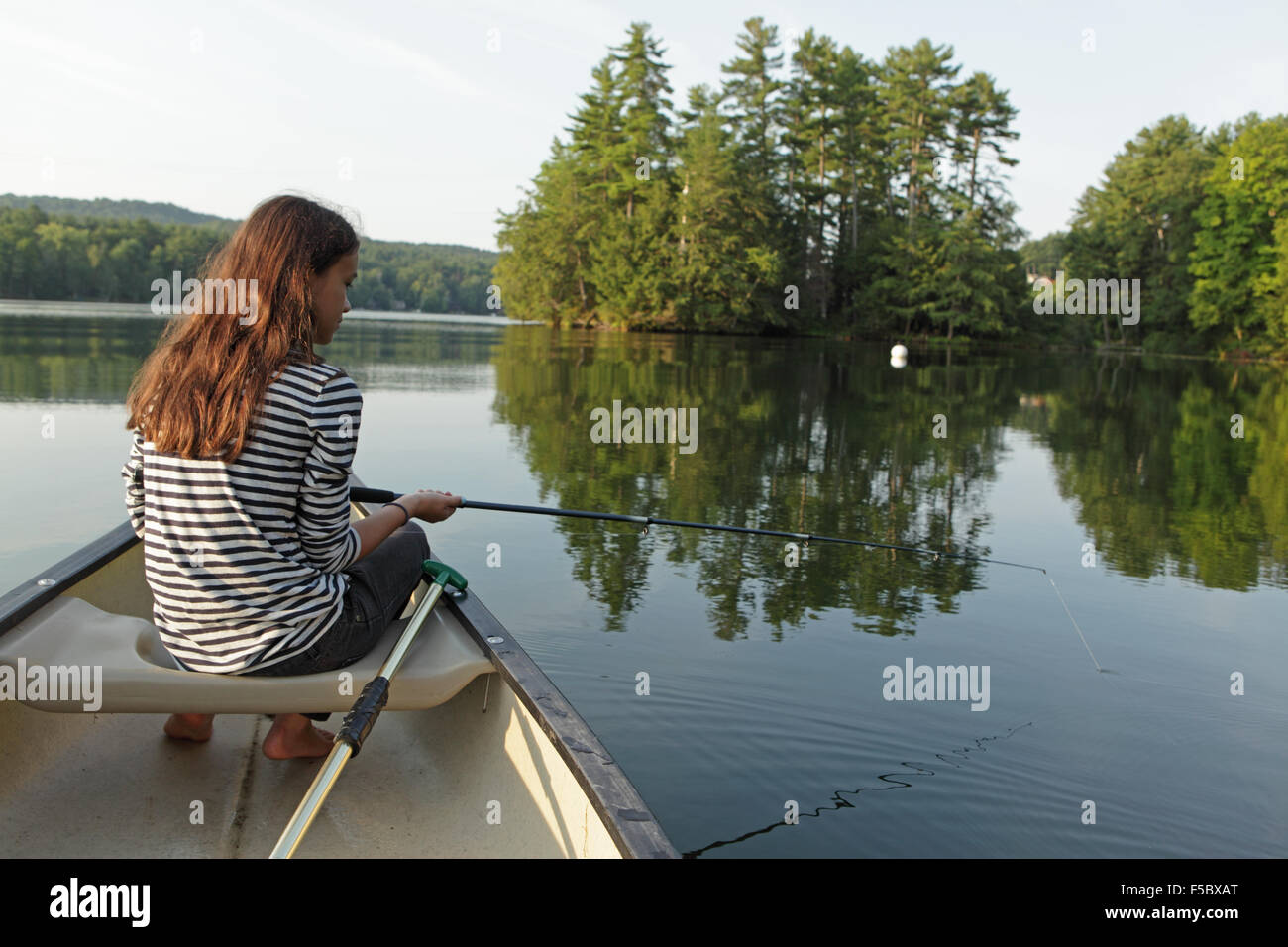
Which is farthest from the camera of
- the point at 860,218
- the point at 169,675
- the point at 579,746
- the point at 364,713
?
the point at 860,218

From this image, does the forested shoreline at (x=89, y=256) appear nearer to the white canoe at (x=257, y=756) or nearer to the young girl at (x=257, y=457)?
the white canoe at (x=257, y=756)

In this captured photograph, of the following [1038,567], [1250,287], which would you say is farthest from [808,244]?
[1038,567]

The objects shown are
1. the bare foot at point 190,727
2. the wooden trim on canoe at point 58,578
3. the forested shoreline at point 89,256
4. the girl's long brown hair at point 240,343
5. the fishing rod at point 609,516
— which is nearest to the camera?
the girl's long brown hair at point 240,343

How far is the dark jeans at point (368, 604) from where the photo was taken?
2.55 meters

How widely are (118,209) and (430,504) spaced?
11054 centimetres

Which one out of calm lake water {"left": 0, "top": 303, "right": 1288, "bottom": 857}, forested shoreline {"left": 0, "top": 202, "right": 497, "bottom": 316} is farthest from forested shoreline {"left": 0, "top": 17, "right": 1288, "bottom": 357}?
calm lake water {"left": 0, "top": 303, "right": 1288, "bottom": 857}

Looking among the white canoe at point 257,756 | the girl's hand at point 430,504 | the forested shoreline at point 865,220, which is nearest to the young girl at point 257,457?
the white canoe at point 257,756

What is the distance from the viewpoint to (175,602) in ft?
7.97

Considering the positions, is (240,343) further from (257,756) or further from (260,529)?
(257,756)

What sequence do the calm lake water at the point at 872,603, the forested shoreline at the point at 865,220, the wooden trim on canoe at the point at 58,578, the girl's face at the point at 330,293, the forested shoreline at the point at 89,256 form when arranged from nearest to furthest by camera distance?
1. the girl's face at the point at 330,293
2. the wooden trim on canoe at the point at 58,578
3. the calm lake water at the point at 872,603
4. the forested shoreline at the point at 865,220
5. the forested shoreline at the point at 89,256

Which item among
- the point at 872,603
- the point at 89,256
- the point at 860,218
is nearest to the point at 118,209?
the point at 89,256

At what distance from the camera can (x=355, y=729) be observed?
7.50 feet
